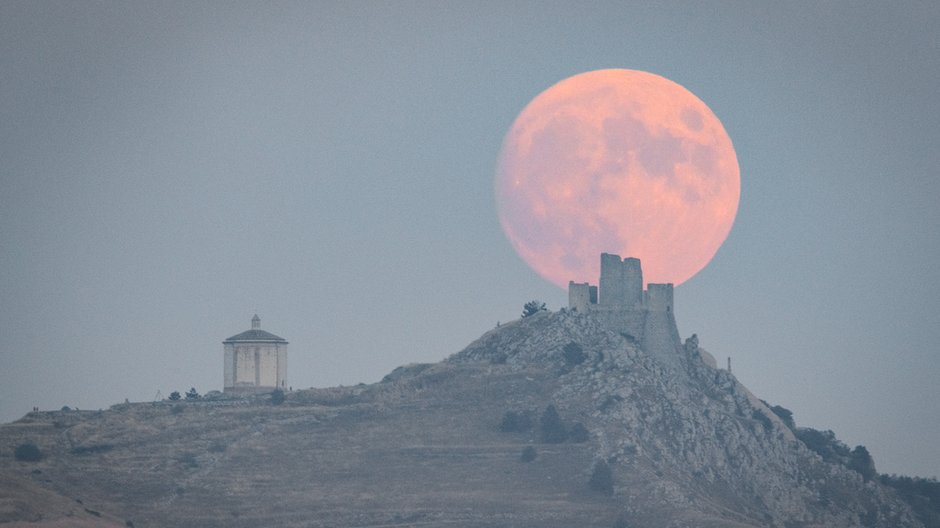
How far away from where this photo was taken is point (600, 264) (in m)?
184

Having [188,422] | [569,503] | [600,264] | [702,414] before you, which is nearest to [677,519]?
[569,503]

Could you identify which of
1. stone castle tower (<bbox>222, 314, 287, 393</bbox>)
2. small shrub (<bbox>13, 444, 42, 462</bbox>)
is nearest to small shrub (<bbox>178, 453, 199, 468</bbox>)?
small shrub (<bbox>13, 444, 42, 462</bbox>)

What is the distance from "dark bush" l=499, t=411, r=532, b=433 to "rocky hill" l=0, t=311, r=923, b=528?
173 mm

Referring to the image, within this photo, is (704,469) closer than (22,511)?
No

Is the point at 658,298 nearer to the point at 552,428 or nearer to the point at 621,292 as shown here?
the point at 621,292

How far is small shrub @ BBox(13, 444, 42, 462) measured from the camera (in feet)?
554

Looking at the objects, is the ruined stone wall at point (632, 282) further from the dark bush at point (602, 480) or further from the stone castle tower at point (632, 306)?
the dark bush at point (602, 480)

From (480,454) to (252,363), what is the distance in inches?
1355

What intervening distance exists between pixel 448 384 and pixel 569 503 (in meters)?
23.5

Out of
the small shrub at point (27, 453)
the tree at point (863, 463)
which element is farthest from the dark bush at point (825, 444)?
the small shrub at point (27, 453)

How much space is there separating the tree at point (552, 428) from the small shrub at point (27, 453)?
4320 cm

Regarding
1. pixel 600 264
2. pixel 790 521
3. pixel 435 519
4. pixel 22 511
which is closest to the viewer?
pixel 22 511

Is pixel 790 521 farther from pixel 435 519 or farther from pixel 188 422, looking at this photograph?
pixel 188 422

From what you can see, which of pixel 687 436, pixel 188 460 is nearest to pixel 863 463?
pixel 687 436
